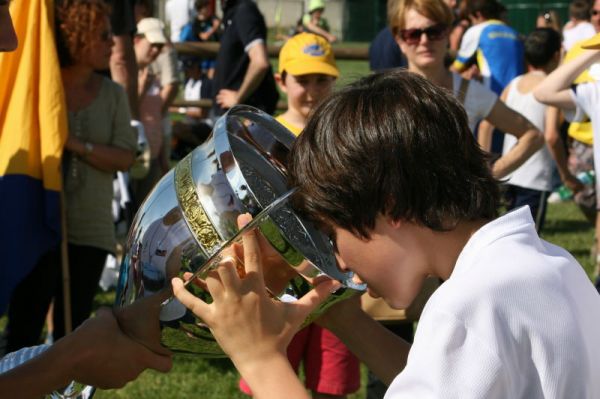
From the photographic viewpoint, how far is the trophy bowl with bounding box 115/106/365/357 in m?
1.82

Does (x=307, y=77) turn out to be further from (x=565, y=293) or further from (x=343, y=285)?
(x=565, y=293)

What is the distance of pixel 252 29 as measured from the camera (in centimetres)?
653

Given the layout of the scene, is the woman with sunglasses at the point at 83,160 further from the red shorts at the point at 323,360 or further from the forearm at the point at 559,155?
the forearm at the point at 559,155

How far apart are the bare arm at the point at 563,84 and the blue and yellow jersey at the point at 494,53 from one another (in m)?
3.05

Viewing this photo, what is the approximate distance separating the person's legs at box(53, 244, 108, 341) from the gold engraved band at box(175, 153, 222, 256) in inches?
101

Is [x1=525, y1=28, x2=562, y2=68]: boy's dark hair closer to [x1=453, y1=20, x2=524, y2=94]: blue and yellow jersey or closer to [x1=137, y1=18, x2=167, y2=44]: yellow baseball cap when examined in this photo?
[x1=453, y1=20, x2=524, y2=94]: blue and yellow jersey

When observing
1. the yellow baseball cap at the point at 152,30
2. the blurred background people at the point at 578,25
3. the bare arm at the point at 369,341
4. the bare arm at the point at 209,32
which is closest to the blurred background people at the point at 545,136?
the yellow baseball cap at the point at 152,30

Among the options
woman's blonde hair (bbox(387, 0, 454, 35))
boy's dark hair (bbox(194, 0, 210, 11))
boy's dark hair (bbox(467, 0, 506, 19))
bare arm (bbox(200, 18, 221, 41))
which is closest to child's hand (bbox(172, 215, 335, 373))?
woman's blonde hair (bbox(387, 0, 454, 35))

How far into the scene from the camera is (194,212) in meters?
1.87

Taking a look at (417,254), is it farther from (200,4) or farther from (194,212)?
(200,4)

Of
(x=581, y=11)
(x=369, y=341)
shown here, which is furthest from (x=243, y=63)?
(x=581, y=11)

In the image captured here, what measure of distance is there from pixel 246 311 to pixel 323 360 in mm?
2269

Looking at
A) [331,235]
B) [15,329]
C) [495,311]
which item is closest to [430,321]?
[495,311]

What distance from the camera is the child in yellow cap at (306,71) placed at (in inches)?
177
